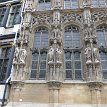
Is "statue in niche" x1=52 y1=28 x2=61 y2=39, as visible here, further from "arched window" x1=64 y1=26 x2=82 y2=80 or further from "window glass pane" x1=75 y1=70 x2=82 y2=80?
"window glass pane" x1=75 y1=70 x2=82 y2=80

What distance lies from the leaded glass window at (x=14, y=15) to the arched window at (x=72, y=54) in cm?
443

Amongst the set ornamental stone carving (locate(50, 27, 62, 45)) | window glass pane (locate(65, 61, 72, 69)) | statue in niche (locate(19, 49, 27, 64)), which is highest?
ornamental stone carving (locate(50, 27, 62, 45))

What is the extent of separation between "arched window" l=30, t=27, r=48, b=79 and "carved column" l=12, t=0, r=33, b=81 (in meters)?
0.74

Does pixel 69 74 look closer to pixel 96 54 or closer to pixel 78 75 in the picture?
pixel 78 75

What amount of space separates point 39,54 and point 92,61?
149 inches

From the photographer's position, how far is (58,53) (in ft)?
49.5

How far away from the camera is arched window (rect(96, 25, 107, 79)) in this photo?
15039 millimetres

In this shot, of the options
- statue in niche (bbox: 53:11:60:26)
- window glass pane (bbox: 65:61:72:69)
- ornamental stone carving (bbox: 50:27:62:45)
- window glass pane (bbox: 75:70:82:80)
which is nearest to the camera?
window glass pane (bbox: 75:70:82:80)

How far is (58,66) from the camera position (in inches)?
571

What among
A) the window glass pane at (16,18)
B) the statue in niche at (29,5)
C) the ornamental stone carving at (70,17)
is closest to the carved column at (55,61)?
the ornamental stone carving at (70,17)

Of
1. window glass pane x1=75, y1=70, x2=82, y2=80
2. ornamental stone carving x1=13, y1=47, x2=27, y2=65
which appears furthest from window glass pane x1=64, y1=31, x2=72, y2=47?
ornamental stone carving x1=13, y1=47, x2=27, y2=65

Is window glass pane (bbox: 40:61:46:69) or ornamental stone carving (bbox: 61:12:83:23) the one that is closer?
window glass pane (bbox: 40:61:46:69)

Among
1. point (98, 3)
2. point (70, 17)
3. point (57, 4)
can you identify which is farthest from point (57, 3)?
point (98, 3)

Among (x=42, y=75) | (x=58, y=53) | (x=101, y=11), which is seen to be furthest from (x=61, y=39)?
(x=101, y=11)
